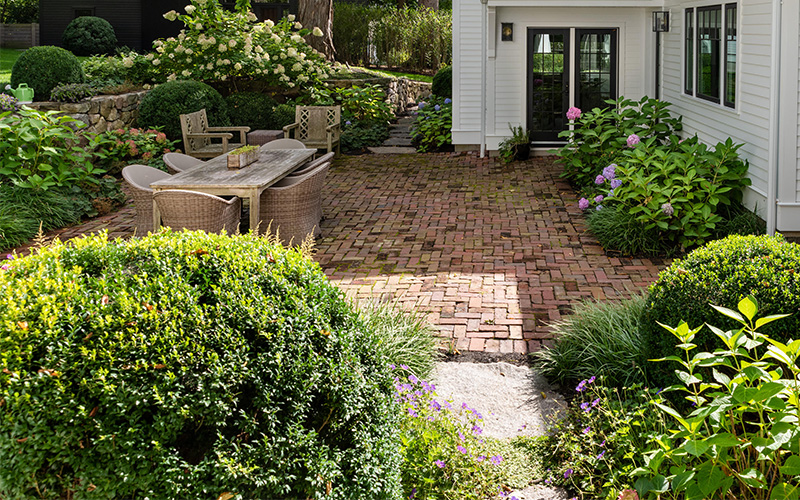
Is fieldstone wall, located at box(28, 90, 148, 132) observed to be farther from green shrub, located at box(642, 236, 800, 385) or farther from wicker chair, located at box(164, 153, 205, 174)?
green shrub, located at box(642, 236, 800, 385)

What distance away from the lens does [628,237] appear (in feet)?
26.7

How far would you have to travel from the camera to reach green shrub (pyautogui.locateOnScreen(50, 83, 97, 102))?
12031 millimetres

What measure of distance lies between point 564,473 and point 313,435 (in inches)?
55.9

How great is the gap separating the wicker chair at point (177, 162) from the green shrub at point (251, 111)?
19.6 ft

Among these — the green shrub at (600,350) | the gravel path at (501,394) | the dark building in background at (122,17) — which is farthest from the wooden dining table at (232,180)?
the dark building in background at (122,17)

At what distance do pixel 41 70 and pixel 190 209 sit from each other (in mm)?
6219

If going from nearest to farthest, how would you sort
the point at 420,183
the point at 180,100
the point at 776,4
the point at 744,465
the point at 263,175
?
the point at 744,465 → the point at 776,4 → the point at 263,175 → the point at 420,183 → the point at 180,100

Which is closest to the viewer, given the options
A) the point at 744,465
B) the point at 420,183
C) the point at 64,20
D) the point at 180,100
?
the point at 744,465

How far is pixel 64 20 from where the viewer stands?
26.2 m

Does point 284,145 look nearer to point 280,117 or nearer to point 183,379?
point 280,117

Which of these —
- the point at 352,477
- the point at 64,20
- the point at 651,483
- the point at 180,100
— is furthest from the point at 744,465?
the point at 64,20

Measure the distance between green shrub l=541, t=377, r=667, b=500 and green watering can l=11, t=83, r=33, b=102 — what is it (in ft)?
31.7

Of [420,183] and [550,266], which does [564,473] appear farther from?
[420,183]

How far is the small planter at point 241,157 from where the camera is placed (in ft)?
28.0
